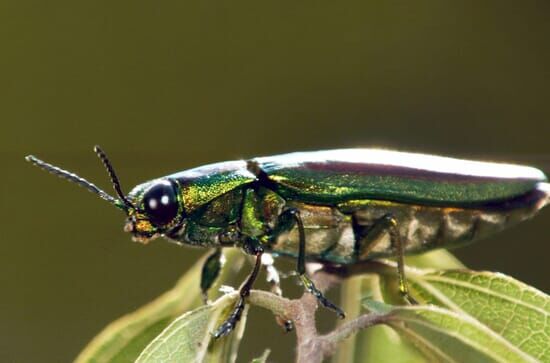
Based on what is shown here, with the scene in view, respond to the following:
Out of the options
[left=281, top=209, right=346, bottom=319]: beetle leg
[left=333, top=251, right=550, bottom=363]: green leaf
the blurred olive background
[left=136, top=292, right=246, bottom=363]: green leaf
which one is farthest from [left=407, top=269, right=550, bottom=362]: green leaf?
the blurred olive background

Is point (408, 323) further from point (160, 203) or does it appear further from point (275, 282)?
point (160, 203)

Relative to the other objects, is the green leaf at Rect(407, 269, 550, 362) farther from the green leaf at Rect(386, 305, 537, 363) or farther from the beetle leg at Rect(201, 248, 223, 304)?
the beetle leg at Rect(201, 248, 223, 304)

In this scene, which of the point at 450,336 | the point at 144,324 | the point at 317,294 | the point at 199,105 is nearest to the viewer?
the point at 450,336

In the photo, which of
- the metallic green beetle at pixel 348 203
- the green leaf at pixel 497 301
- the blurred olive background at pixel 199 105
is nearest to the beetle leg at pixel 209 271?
the metallic green beetle at pixel 348 203

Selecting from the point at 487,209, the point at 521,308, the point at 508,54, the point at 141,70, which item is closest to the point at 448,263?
the point at 487,209

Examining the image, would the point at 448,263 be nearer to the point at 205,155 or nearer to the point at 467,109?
the point at 205,155

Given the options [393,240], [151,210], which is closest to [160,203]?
[151,210]
